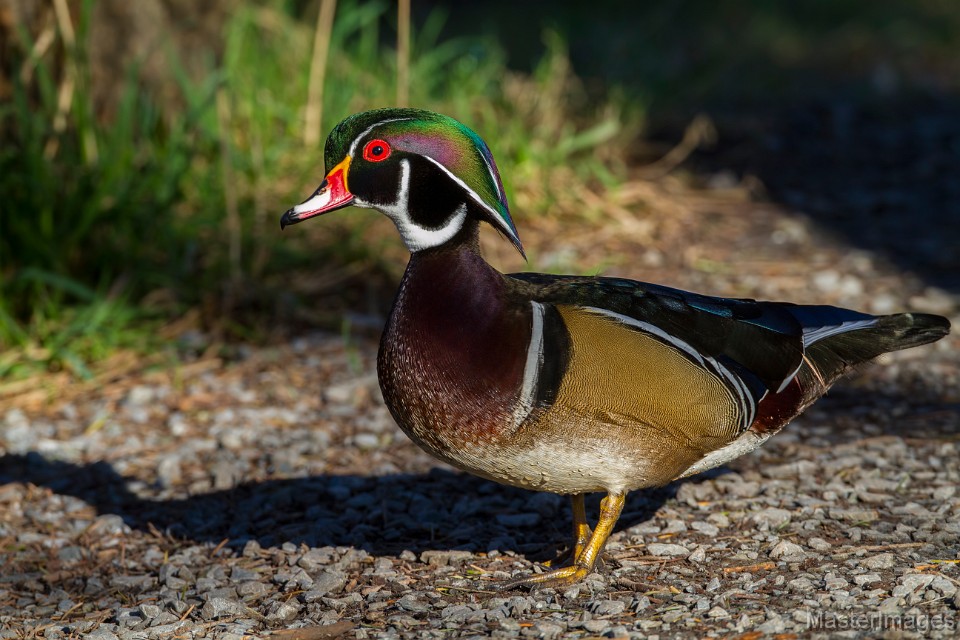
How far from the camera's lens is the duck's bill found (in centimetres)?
290

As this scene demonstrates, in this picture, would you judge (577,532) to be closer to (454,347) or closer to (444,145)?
(454,347)

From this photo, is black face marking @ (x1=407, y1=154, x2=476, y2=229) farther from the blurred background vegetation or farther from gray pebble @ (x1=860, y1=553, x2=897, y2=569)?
the blurred background vegetation

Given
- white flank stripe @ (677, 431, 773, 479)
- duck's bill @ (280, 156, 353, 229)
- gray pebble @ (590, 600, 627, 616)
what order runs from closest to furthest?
gray pebble @ (590, 600, 627, 616)
duck's bill @ (280, 156, 353, 229)
white flank stripe @ (677, 431, 773, 479)

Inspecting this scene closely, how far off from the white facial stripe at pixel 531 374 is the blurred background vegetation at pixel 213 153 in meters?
2.21

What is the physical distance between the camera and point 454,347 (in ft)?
9.31

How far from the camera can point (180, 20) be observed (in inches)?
226

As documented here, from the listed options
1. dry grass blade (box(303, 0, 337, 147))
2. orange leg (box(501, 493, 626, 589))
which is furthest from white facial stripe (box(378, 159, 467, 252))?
dry grass blade (box(303, 0, 337, 147))

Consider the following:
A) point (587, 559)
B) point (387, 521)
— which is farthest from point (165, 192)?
point (587, 559)

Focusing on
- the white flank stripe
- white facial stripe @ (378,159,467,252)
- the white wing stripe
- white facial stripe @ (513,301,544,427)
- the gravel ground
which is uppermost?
white facial stripe @ (378,159,467,252)

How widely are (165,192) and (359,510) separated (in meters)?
2.11

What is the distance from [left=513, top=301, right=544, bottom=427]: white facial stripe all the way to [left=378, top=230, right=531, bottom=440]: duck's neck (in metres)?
0.01

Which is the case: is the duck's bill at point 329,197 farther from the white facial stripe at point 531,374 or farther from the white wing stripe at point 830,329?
the white wing stripe at point 830,329

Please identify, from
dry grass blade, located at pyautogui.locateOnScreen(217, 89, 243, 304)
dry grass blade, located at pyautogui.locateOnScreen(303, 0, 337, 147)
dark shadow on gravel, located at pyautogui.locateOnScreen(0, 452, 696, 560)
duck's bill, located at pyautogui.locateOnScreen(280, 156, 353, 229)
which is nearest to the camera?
duck's bill, located at pyautogui.locateOnScreen(280, 156, 353, 229)

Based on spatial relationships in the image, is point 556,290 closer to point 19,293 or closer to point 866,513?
point 866,513
